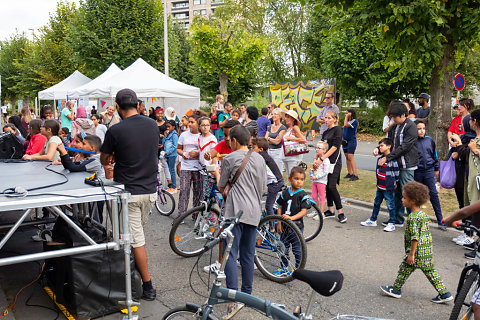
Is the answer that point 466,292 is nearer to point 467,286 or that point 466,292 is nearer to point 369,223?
point 467,286

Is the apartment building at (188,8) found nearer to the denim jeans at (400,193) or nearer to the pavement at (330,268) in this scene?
the denim jeans at (400,193)

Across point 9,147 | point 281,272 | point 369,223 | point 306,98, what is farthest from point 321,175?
point 306,98

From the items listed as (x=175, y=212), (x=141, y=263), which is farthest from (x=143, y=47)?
(x=141, y=263)

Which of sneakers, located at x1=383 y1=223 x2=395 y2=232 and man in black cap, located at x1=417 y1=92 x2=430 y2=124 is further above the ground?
man in black cap, located at x1=417 y1=92 x2=430 y2=124

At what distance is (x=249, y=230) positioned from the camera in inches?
162

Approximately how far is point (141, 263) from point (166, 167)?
17.4 ft

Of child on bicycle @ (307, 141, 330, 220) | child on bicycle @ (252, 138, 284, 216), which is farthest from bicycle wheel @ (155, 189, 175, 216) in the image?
child on bicycle @ (307, 141, 330, 220)

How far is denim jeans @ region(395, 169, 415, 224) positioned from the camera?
268 inches

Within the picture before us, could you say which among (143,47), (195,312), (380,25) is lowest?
(195,312)

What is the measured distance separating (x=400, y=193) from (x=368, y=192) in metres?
2.45

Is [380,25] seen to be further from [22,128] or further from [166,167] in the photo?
[22,128]

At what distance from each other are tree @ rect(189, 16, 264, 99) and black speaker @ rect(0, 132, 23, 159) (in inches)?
685

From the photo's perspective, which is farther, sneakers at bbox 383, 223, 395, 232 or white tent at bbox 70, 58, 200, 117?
white tent at bbox 70, 58, 200, 117

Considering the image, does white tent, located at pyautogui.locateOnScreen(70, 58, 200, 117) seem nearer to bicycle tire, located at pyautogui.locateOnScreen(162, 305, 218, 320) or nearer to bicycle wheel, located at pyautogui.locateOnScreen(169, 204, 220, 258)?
bicycle wheel, located at pyautogui.locateOnScreen(169, 204, 220, 258)
